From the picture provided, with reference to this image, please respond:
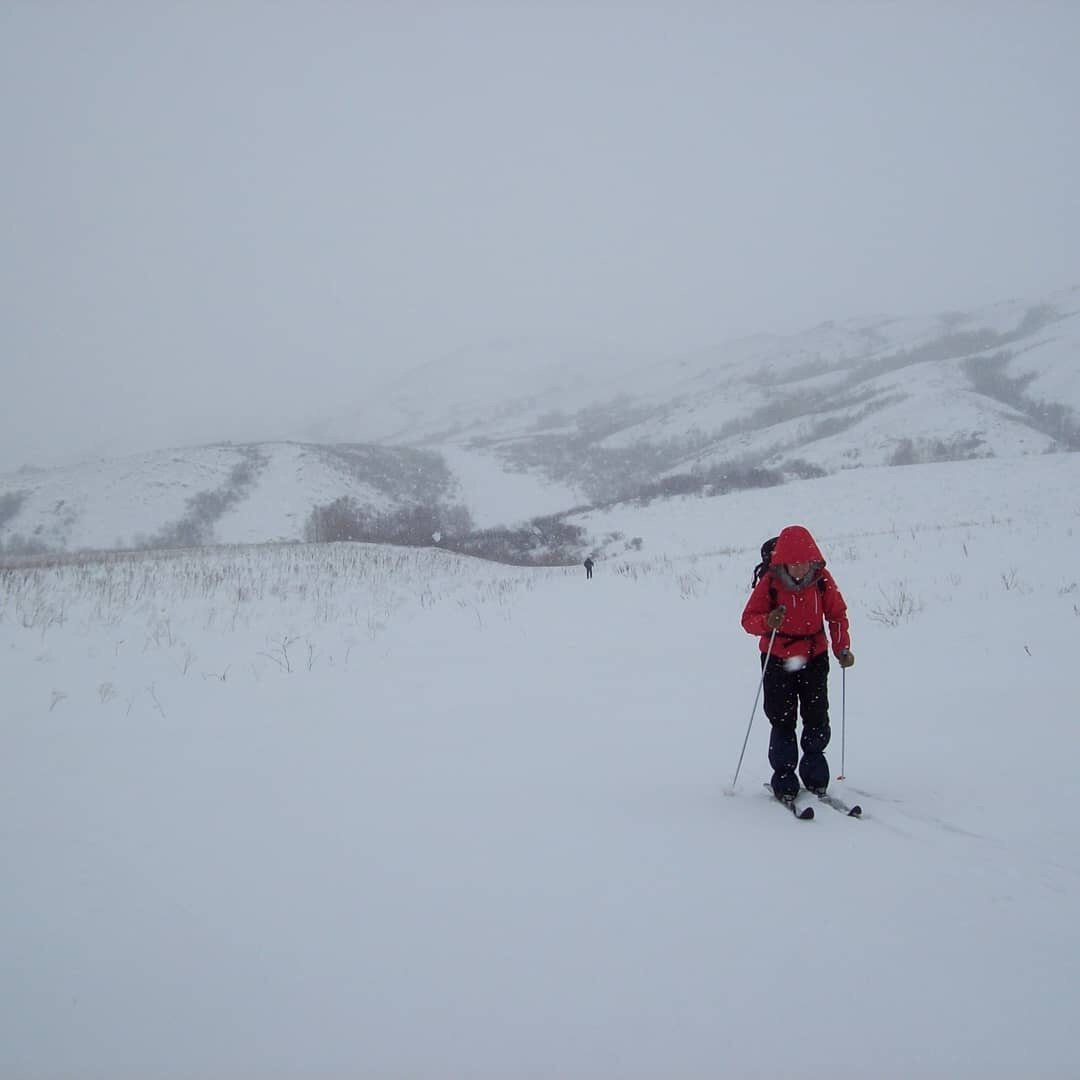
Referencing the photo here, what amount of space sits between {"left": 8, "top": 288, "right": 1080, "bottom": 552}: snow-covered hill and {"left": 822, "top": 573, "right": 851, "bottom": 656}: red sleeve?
124 feet

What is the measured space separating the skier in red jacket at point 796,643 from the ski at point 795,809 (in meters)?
0.05

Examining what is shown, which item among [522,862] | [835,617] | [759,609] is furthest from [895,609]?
[522,862]

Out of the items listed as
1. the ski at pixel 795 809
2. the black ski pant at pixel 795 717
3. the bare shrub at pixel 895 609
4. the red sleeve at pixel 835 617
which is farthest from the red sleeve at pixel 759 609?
the bare shrub at pixel 895 609

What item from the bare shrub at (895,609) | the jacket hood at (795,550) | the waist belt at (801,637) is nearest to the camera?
the jacket hood at (795,550)

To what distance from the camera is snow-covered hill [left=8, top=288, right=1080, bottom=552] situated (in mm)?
41938

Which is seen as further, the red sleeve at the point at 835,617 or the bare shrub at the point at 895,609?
the bare shrub at the point at 895,609

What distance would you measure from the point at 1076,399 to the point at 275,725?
209ft

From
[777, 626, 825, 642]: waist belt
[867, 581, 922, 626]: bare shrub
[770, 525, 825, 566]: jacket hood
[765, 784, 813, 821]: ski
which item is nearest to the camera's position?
[765, 784, 813, 821]: ski

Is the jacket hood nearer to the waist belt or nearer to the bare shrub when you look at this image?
the waist belt

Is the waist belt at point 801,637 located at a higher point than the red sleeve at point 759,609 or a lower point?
lower

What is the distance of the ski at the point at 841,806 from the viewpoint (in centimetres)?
350

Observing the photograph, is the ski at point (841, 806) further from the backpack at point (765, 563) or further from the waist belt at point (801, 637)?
the backpack at point (765, 563)

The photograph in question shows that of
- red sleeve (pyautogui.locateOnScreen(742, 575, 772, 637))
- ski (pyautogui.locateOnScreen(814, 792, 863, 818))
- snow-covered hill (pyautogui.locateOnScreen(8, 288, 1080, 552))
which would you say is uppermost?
snow-covered hill (pyautogui.locateOnScreen(8, 288, 1080, 552))

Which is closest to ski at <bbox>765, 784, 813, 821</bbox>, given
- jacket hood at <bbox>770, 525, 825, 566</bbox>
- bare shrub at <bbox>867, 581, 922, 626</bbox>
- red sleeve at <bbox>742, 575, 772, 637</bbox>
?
red sleeve at <bbox>742, 575, 772, 637</bbox>
